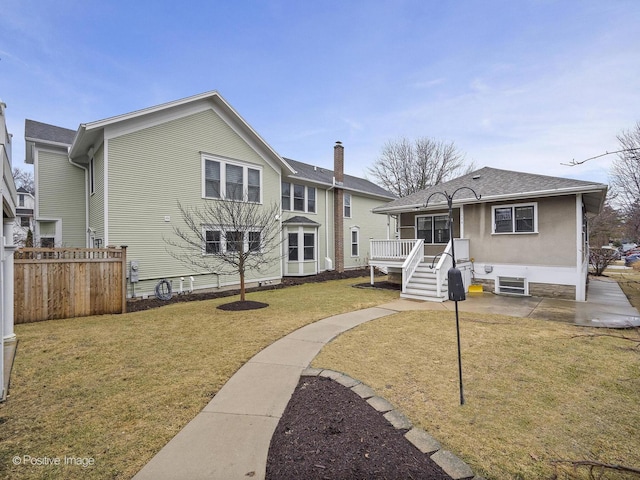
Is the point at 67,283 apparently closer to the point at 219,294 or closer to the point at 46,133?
the point at 219,294

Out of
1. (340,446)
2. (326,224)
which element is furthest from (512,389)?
(326,224)

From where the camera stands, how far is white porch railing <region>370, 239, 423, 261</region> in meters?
12.8

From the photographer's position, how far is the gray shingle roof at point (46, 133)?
12.4m

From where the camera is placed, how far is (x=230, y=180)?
43.7 ft

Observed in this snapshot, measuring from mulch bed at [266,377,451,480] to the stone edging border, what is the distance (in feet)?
0.19

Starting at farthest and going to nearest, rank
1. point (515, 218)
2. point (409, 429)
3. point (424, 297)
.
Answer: point (515, 218)
point (424, 297)
point (409, 429)

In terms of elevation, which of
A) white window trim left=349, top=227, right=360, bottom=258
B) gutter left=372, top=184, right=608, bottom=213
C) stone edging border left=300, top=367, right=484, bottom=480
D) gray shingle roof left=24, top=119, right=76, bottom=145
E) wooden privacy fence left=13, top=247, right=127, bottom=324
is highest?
gray shingle roof left=24, top=119, right=76, bottom=145

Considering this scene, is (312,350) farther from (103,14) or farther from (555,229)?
(103,14)

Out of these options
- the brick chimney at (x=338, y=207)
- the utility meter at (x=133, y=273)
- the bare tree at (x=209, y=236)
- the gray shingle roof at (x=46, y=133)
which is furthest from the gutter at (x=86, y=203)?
the brick chimney at (x=338, y=207)

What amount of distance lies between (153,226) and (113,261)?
2.86 m

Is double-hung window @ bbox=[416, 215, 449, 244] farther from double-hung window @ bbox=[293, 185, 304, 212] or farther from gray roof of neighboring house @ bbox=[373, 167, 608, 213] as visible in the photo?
double-hung window @ bbox=[293, 185, 304, 212]

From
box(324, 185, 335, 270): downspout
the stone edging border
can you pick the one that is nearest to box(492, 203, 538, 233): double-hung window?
box(324, 185, 335, 270): downspout

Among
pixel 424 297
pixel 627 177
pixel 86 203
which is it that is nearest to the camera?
pixel 424 297

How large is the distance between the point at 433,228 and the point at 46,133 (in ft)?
57.3
